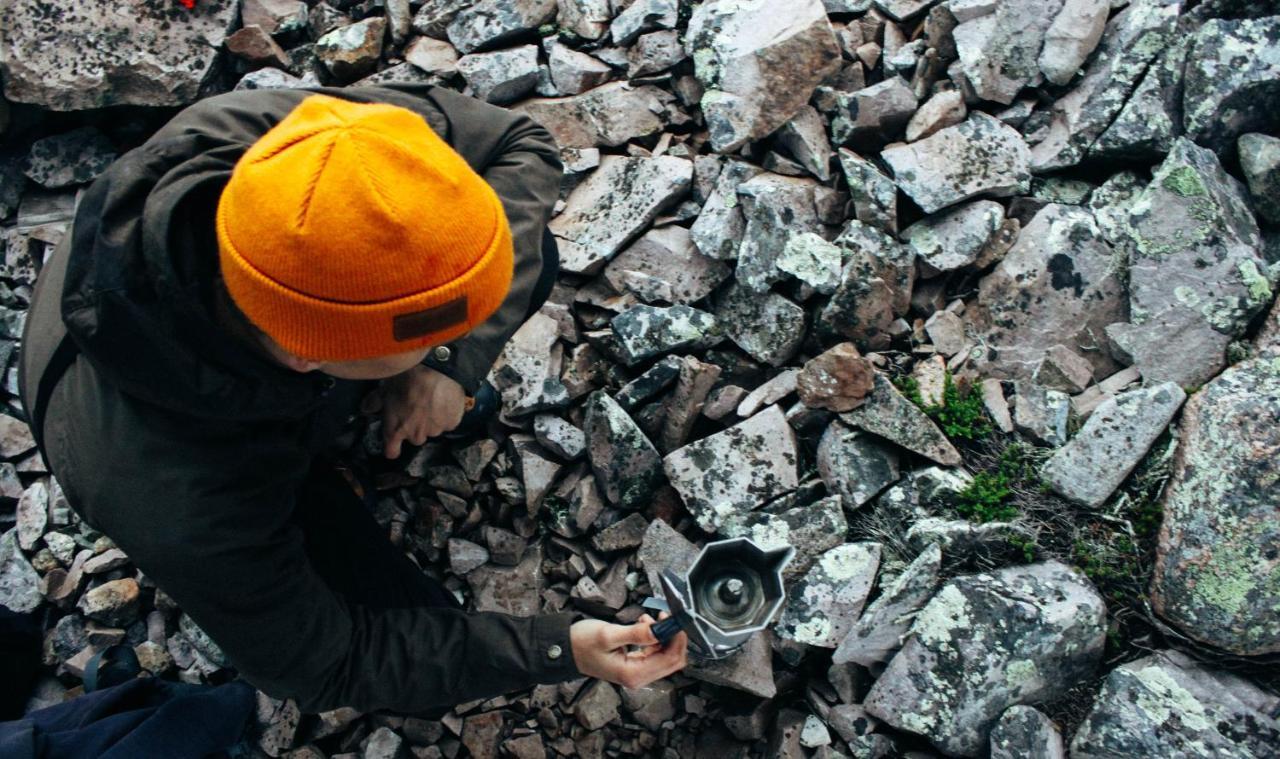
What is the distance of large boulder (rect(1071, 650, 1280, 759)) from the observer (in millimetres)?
2600

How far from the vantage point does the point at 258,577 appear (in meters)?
2.22

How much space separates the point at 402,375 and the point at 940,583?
66.2 inches

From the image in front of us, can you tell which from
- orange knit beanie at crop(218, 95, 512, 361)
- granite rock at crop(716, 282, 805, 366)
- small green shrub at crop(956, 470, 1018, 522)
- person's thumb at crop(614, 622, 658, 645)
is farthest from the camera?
granite rock at crop(716, 282, 805, 366)

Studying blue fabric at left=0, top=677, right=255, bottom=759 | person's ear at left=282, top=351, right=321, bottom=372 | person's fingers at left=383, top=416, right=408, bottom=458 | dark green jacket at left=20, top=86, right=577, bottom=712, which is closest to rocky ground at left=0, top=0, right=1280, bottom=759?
blue fabric at left=0, top=677, right=255, bottom=759

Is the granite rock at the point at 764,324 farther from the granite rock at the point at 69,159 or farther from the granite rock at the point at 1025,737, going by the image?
the granite rock at the point at 69,159

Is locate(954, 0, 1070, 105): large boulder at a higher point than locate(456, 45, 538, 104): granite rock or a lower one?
higher

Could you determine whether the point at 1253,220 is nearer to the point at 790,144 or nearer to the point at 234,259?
the point at 790,144

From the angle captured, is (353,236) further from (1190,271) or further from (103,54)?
(103,54)

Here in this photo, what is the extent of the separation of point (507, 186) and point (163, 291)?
3.59ft

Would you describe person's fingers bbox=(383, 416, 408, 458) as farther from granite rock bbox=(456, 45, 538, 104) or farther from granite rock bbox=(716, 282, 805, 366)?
granite rock bbox=(456, 45, 538, 104)

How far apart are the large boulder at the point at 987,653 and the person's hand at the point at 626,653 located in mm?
756

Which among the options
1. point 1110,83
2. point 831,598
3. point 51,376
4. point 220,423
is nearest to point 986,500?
point 831,598

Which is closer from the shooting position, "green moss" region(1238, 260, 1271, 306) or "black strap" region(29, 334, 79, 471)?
"black strap" region(29, 334, 79, 471)

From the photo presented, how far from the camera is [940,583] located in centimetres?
293
